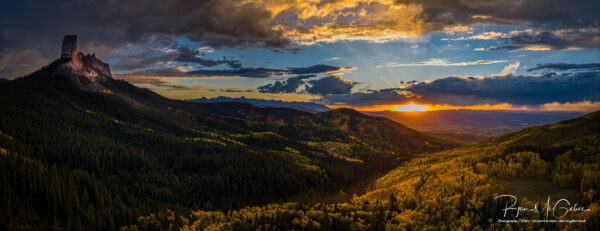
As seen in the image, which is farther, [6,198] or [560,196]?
[6,198]

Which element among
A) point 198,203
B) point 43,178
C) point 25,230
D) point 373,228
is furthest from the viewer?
point 198,203

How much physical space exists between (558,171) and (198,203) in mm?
193258

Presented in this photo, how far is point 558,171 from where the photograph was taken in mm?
62656

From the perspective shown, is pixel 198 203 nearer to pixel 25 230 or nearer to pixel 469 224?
pixel 25 230

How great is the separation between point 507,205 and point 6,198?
211m

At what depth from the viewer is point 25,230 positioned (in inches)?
4535

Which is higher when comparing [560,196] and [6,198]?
[560,196]

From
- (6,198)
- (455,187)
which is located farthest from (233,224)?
(6,198)

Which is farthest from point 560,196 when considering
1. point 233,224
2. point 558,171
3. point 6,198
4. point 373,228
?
point 6,198

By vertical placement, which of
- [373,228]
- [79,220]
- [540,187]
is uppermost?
[540,187]

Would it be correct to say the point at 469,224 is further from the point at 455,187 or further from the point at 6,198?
the point at 6,198

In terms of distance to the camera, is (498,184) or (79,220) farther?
(79,220)

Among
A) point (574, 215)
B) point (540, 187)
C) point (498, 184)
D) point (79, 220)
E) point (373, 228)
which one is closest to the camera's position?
point (574, 215)

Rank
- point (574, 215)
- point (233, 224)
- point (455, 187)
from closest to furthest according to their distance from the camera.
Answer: point (574, 215), point (455, 187), point (233, 224)
